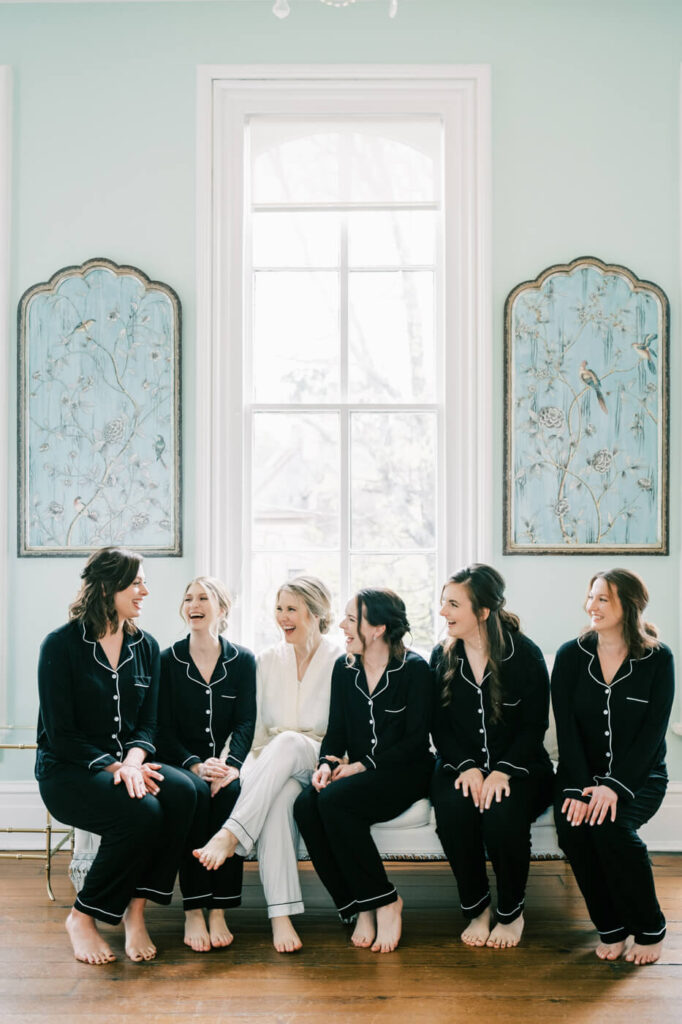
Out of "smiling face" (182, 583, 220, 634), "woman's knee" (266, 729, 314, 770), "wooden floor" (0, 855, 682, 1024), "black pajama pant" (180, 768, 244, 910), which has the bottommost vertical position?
"wooden floor" (0, 855, 682, 1024)

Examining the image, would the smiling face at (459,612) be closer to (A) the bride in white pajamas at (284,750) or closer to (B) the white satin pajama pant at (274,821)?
(A) the bride in white pajamas at (284,750)

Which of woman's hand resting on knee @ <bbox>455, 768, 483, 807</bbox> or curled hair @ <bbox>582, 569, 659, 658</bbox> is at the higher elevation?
curled hair @ <bbox>582, 569, 659, 658</bbox>

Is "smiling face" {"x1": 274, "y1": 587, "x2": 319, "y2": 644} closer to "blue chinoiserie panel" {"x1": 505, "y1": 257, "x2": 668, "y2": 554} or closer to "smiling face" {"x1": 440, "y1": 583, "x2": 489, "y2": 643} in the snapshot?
"smiling face" {"x1": 440, "y1": 583, "x2": 489, "y2": 643}

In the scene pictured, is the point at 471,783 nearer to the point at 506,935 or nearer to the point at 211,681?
the point at 506,935

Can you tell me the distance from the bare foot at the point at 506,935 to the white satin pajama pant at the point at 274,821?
61 cm

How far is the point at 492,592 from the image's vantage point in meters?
3.09

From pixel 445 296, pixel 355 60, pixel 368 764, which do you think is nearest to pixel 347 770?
pixel 368 764

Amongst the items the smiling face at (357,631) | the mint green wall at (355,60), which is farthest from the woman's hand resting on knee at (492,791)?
the mint green wall at (355,60)

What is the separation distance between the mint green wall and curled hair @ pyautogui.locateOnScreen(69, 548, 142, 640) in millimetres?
746

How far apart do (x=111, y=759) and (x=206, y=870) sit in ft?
1.54

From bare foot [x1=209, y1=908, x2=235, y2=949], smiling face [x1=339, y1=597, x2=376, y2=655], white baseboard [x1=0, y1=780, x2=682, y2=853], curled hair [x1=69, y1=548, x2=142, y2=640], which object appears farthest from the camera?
white baseboard [x1=0, y1=780, x2=682, y2=853]

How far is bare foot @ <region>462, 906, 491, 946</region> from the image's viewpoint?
2.79m

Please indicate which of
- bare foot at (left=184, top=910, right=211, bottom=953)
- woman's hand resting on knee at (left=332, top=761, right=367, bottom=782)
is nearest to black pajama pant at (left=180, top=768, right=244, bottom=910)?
bare foot at (left=184, top=910, right=211, bottom=953)

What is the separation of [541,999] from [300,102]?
137 inches
